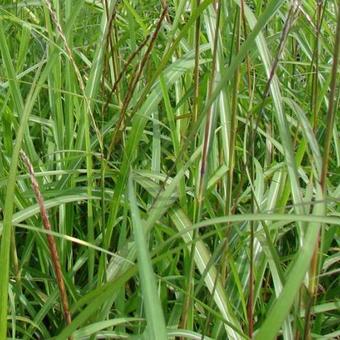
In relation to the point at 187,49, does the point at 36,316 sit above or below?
below

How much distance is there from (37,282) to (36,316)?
17cm

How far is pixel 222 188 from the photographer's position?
43.9 inches

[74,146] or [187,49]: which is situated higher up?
[187,49]

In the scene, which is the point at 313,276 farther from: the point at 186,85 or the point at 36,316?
the point at 186,85

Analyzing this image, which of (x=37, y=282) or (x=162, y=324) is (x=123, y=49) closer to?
(x=37, y=282)

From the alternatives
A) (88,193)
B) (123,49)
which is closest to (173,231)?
(88,193)

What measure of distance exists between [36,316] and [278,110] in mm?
404

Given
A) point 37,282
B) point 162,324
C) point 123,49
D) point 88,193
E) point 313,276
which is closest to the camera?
point 162,324

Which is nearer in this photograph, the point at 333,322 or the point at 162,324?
the point at 162,324

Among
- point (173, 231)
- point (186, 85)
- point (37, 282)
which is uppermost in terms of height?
point (186, 85)

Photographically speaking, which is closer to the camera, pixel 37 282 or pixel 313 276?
pixel 313 276

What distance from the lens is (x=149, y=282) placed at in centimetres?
49

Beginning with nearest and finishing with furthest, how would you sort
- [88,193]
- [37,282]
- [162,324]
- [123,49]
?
1. [162,324]
2. [88,193]
3. [37,282]
4. [123,49]

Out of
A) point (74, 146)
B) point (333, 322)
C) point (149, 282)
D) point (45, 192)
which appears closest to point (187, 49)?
point (74, 146)
